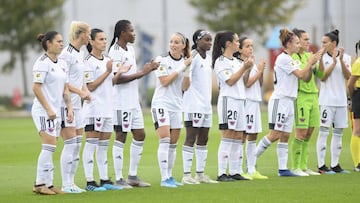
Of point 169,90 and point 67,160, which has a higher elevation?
point 169,90

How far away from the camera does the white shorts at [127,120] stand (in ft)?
53.1

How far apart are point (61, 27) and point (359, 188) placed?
41404 mm

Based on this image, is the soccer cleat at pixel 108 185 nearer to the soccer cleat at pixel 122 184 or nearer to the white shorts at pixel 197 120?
the soccer cleat at pixel 122 184

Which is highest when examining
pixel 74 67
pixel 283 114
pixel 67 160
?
pixel 74 67

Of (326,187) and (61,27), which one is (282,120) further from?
(61,27)

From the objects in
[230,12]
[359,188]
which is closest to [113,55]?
[359,188]

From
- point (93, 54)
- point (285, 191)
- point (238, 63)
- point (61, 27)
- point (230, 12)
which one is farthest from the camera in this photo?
point (61, 27)

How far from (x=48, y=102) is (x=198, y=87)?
279 cm

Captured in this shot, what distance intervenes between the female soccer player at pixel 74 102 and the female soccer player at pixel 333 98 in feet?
15.8

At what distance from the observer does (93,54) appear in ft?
53.0

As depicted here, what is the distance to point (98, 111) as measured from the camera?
15891mm

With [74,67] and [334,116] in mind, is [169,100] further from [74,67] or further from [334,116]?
[334,116]

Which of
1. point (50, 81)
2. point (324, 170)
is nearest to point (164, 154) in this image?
point (50, 81)

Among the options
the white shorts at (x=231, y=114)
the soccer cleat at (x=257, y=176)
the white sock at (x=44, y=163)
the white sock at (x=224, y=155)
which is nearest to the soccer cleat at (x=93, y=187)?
the white sock at (x=44, y=163)
